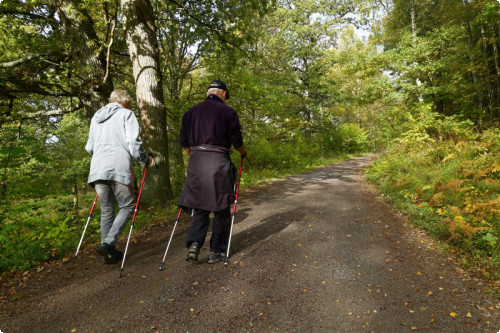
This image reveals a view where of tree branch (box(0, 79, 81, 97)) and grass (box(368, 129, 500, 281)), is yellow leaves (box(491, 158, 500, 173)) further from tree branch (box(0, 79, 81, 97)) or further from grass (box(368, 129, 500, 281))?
tree branch (box(0, 79, 81, 97))

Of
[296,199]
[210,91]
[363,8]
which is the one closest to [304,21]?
[363,8]

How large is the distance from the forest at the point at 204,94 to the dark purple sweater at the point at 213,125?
2.97 metres

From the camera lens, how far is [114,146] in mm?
3344

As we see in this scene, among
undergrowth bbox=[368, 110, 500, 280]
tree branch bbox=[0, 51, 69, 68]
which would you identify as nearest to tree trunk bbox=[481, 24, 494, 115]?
undergrowth bbox=[368, 110, 500, 280]

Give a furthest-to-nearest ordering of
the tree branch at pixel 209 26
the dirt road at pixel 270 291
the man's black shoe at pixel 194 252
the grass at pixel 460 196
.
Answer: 1. the tree branch at pixel 209 26
2. the grass at pixel 460 196
3. the man's black shoe at pixel 194 252
4. the dirt road at pixel 270 291

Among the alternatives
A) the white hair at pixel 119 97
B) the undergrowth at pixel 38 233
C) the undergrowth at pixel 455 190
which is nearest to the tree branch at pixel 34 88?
the undergrowth at pixel 38 233

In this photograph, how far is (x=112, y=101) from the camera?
3617 mm

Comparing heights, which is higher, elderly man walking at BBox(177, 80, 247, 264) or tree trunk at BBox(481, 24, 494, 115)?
tree trunk at BBox(481, 24, 494, 115)

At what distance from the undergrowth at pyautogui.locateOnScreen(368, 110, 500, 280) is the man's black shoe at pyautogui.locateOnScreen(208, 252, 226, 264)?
3.26 metres

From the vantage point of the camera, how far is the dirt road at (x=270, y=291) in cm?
223

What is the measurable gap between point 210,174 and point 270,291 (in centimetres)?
158

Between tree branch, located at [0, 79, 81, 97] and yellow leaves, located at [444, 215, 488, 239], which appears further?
tree branch, located at [0, 79, 81, 97]

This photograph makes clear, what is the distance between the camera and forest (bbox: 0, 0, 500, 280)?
4297 millimetres

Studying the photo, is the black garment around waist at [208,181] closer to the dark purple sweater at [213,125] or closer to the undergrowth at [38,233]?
the dark purple sweater at [213,125]
